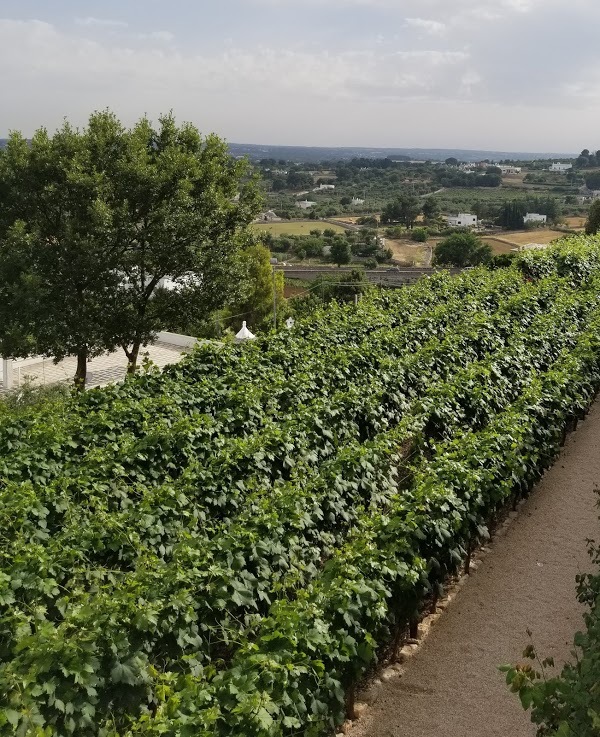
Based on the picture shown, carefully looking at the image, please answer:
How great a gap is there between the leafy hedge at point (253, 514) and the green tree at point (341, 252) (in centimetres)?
5519

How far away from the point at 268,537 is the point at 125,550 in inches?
45.5

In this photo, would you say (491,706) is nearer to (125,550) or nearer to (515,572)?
(515,572)

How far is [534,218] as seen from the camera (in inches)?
3223

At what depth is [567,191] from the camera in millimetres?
123688

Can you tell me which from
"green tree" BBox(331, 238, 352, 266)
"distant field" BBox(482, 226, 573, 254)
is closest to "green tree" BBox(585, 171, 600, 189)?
"distant field" BBox(482, 226, 573, 254)

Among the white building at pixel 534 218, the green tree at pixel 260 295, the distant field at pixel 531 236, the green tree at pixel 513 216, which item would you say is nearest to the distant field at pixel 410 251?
the distant field at pixel 531 236

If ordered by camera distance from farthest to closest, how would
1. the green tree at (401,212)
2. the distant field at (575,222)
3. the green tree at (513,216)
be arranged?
the green tree at (401,212)
the green tree at (513,216)
the distant field at (575,222)

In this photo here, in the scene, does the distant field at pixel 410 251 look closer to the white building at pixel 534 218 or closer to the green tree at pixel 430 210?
the white building at pixel 534 218

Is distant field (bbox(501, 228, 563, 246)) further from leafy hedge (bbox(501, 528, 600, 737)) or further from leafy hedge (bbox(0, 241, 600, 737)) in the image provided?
leafy hedge (bbox(501, 528, 600, 737))

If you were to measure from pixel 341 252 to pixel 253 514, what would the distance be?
61467 mm

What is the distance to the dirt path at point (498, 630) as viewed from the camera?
5.04 meters

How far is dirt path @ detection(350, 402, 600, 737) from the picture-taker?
16.5 ft

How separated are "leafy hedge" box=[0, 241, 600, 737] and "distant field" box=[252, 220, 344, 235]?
7487 centimetres

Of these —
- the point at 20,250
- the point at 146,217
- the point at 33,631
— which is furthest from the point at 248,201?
the point at 33,631
